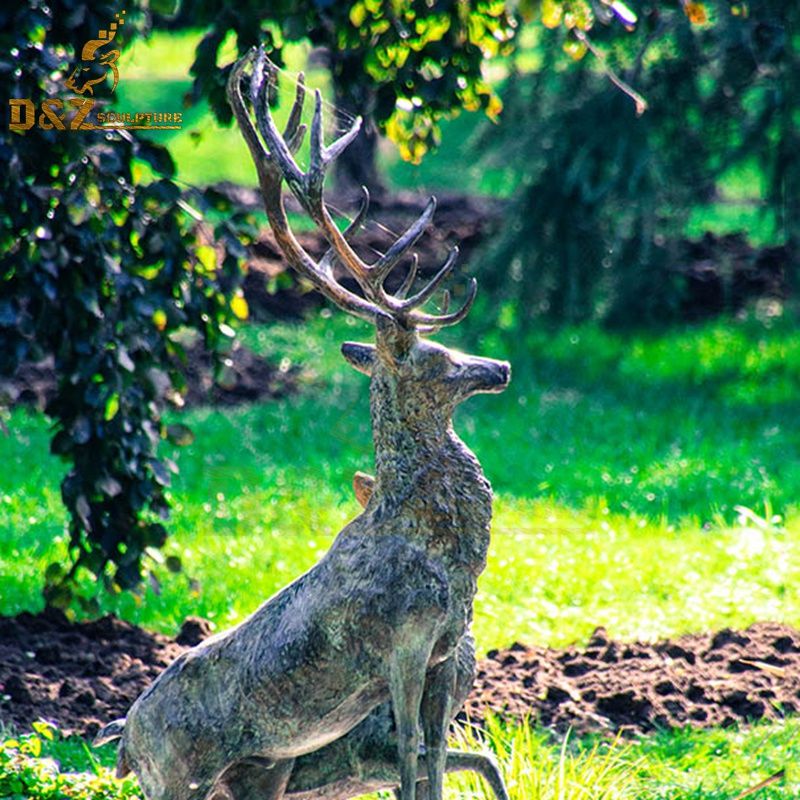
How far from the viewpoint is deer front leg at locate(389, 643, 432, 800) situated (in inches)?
132

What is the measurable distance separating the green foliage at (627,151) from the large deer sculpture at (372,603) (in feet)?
23.3

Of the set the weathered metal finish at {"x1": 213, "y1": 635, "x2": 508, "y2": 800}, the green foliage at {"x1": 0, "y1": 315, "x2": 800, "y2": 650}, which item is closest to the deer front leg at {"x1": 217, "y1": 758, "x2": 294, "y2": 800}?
the weathered metal finish at {"x1": 213, "y1": 635, "x2": 508, "y2": 800}

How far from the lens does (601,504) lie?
319 inches

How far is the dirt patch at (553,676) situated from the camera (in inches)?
222

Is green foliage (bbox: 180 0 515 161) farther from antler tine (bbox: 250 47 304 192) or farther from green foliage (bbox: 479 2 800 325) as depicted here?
green foliage (bbox: 479 2 800 325)

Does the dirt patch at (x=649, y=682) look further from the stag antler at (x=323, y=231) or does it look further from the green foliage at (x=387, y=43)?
the stag antler at (x=323, y=231)

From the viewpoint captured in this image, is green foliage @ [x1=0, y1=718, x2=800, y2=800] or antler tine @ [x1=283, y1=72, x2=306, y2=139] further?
green foliage @ [x1=0, y1=718, x2=800, y2=800]

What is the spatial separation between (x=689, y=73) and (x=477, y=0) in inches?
203

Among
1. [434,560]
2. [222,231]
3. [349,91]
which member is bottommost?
[434,560]

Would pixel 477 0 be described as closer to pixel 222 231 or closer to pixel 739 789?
pixel 222 231

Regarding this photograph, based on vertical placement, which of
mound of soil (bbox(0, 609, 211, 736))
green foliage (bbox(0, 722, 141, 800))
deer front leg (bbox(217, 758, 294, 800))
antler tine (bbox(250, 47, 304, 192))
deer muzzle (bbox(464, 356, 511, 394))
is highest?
antler tine (bbox(250, 47, 304, 192))

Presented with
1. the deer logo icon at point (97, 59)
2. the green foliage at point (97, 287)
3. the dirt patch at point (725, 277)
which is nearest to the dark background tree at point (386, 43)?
the deer logo icon at point (97, 59)

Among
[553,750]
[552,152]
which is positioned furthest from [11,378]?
[552,152]

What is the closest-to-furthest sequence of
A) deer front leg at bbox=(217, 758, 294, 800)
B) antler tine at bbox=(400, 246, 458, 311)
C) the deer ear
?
1. antler tine at bbox=(400, 246, 458, 311)
2. the deer ear
3. deer front leg at bbox=(217, 758, 294, 800)
